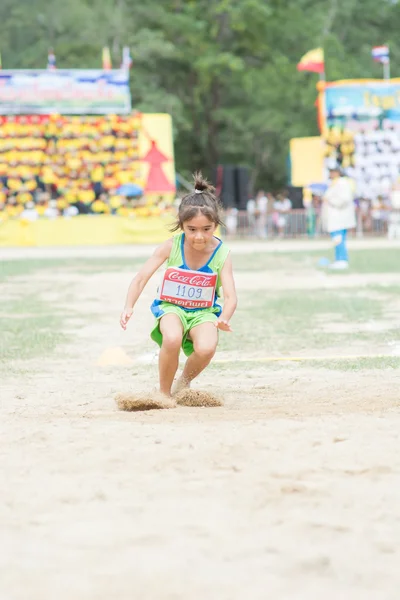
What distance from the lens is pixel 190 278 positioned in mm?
6211

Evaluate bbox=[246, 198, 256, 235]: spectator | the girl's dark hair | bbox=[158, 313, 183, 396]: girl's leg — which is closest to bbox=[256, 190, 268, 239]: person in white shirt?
bbox=[246, 198, 256, 235]: spectator

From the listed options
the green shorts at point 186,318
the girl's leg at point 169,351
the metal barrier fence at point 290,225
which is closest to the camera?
the girl's leg at point 169,351

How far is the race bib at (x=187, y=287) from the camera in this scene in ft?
20.4

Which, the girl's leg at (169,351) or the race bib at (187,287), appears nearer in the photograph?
the girl's leg at (169,351)

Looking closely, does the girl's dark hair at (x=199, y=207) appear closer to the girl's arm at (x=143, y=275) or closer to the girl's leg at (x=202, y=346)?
the girl's arm at (x=143, y=275)

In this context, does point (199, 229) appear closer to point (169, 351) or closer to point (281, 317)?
point (169, 351)

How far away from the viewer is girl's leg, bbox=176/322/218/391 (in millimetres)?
5969

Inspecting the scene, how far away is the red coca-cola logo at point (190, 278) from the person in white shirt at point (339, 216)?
12057 millimetres

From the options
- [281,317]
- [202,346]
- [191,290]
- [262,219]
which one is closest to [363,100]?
[262,219]

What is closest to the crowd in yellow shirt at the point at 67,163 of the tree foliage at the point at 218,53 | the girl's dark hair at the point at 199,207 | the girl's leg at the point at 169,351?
the tree foliage at the point at 218,53

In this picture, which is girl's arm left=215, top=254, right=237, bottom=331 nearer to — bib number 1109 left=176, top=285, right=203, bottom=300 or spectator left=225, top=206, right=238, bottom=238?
bib number 1109 left=176, top=285, right=203, bottom=300

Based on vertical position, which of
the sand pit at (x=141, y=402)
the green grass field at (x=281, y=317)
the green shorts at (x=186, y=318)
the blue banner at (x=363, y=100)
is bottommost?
the green grass field at (x=281, y=317)

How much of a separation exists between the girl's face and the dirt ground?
3.12 ft

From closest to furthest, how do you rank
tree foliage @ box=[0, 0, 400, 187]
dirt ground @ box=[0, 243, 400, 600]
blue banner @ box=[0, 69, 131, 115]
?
dirt ground @ box=[0, 243, 400, 600] < blue banner @ box=[0, 69, 131, 115] < tree foliage @ box=[0, 0, 400, 187]
